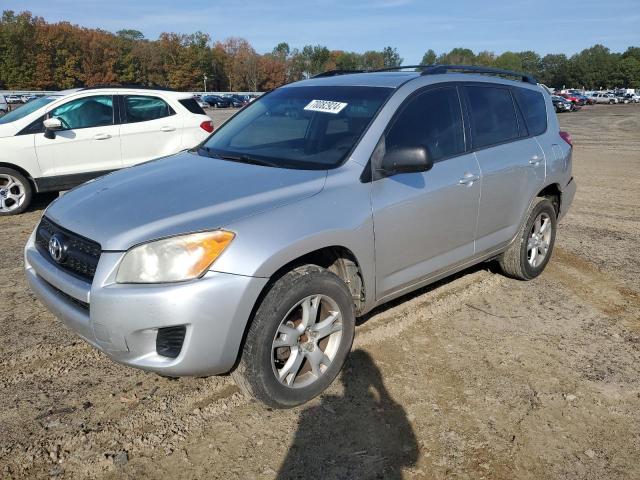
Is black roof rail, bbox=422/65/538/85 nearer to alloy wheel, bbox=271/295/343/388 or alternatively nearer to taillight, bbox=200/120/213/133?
alloy wheel, bbox=271/295/343/388

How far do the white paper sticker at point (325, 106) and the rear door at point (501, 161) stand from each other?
105 cm

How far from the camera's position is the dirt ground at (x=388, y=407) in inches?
99.7

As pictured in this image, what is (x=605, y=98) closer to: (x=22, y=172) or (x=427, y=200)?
(x=22, y=172)

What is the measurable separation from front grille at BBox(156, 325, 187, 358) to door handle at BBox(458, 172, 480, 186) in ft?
7.16

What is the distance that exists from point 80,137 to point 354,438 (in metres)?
6.16

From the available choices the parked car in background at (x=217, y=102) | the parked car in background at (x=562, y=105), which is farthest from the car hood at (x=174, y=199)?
the parked car in background at (x=217, y=102)

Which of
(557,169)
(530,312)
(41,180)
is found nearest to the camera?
(530,312)

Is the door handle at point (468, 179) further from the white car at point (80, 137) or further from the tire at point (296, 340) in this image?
the white car at point (80, 137)

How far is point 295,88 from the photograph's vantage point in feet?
13.6

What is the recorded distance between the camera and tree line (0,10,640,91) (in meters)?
92.0

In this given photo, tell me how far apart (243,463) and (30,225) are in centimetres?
530

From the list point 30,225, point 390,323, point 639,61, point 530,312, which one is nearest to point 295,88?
point 390,323

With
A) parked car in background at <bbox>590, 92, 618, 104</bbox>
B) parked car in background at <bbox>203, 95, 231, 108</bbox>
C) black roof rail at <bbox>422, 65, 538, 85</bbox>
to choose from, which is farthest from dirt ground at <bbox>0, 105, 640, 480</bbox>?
parked car in background at <bbox>590, 92, 618, 104</bbox>

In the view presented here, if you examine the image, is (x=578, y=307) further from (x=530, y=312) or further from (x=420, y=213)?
(x=420, y=213)
